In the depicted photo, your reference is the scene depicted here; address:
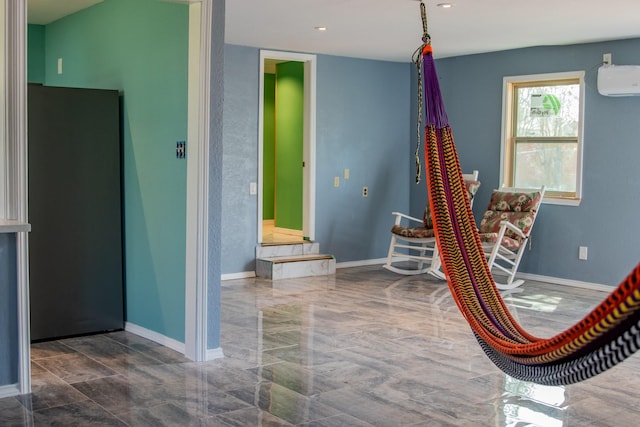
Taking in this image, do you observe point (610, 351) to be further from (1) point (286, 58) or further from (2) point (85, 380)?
(1) point (286, 58)

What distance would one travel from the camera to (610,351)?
2076 millimetres

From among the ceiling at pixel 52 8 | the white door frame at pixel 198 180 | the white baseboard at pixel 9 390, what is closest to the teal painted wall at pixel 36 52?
the ceiling at pixel 52 8

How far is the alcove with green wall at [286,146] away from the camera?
8969 mm

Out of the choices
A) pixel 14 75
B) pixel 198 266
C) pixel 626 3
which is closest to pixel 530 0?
pixel 626 3

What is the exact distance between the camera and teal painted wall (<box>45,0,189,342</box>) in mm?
4594

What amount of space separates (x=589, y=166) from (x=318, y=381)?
162 inches

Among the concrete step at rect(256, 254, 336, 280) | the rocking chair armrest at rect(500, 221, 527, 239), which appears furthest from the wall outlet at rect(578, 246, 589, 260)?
the concrete step at rect(256, 254, 336, 280)

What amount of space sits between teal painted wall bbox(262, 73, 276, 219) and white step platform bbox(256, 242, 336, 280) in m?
1.98

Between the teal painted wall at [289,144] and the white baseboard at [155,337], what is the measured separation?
3.98 m

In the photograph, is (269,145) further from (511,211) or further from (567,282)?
(567,282)

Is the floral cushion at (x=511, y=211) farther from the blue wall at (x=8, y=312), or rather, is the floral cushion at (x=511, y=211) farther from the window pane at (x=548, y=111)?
the blue wall at (x=8, y=312)

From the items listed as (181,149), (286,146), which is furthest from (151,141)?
(286,146)

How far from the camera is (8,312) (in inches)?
147

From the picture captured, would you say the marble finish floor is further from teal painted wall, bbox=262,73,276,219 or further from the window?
teal painted wall, bbox=262,73,276,219
